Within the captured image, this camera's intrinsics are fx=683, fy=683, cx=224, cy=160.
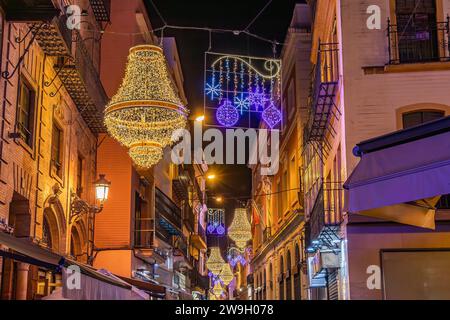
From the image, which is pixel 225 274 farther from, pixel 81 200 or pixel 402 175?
pixel 402 175

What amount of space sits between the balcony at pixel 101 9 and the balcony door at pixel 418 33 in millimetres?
10056

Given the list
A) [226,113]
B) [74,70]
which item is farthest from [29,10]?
[226,113]

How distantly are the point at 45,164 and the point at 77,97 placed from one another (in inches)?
143

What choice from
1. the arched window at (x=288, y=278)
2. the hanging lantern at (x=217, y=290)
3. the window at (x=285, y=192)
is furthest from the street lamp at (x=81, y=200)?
the hanging lantern at (x=217, y=290)

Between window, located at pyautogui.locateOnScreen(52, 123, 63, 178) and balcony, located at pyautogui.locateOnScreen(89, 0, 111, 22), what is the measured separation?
5.95 m

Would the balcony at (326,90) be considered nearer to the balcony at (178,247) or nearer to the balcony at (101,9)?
the balcony at (101,9)

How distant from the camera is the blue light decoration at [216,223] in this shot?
4047 centimetres

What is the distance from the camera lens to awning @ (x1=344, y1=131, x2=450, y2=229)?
348 inches

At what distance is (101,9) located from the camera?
23.0 m

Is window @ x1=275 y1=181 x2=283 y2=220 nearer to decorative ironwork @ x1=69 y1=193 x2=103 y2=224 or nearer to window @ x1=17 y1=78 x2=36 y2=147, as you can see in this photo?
decorative ironwork @ x1=69 y1=193 x2=103 y2=224

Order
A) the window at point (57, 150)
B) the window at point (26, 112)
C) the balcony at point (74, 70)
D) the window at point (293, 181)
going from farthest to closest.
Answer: the window at point (293, 181) < the window at point (57, 150) < the balcony at point (74, 70) < the window at point (26, 112)

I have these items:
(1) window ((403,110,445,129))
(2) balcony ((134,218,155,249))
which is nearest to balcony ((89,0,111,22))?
(2) balcony ((134,218,155,249))
